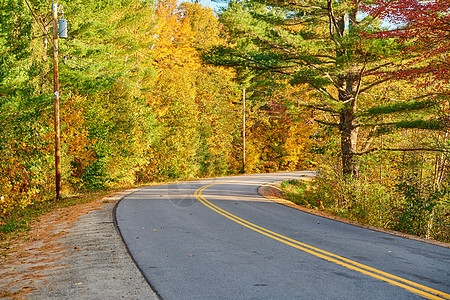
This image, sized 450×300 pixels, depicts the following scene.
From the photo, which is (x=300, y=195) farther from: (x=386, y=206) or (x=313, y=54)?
(x=313, y=54)

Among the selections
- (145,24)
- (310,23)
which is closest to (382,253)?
(310,23)

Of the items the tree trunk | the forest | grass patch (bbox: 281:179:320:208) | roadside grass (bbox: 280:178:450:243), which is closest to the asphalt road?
roadside grass (bbox: 280:178:450:243)

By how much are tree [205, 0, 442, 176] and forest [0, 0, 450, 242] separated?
0.06m

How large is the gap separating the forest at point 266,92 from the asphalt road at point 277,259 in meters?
3.95

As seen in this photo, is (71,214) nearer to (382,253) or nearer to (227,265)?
(227,265)

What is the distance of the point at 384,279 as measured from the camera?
Answer: 17.6ft

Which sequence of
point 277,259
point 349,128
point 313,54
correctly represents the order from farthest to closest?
point 349,128, point 313,54, point 277,259

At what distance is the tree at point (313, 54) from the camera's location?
43.8 feet

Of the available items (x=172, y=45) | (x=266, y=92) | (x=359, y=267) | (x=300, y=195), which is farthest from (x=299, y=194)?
(x=172, y=45)

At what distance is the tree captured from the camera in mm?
13359

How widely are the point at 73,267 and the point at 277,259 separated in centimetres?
377

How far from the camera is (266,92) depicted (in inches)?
745

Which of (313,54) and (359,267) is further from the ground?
(313,54)

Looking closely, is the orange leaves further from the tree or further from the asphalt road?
the asphalt road
